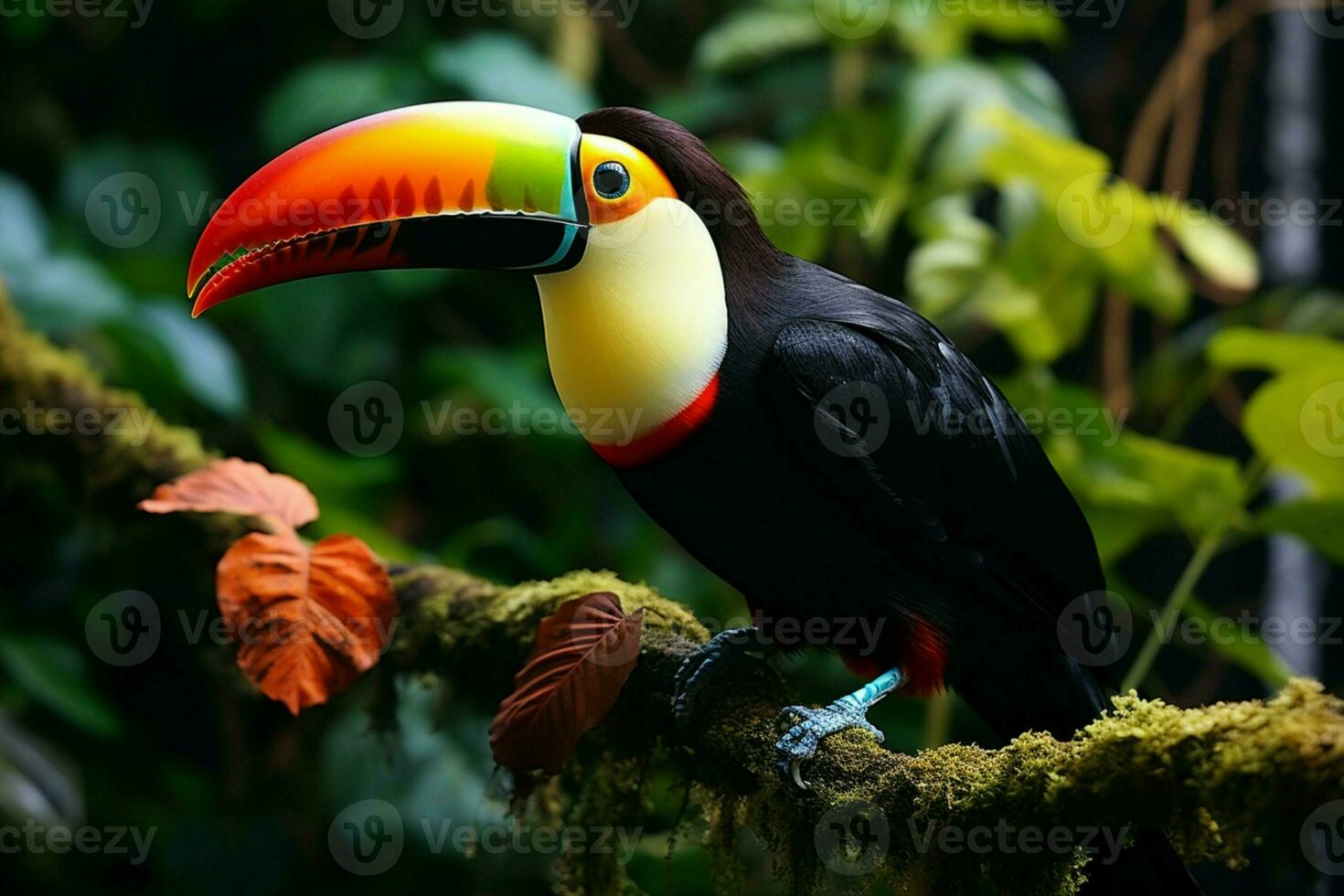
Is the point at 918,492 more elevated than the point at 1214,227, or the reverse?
the point at 1214,227

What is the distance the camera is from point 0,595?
10.4ft

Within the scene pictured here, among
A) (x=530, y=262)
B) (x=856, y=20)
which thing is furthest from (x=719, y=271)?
(x=856, y=20)

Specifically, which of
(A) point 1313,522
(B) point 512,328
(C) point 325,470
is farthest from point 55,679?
(A) point 1313,522

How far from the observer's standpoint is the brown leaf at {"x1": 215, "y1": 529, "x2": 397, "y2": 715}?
1798mm

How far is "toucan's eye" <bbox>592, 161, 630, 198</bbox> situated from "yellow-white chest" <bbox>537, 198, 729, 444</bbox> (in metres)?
0.04

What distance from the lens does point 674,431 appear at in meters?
1.63

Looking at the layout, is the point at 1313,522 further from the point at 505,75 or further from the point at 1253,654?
the point at 505,75

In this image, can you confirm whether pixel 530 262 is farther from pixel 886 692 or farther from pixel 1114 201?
pixel 1114 201

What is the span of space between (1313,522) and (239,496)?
5.70ft

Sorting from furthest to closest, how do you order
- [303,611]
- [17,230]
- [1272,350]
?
[17,230]
[1272,350]
[303,611]

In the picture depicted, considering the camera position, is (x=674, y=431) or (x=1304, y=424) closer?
(x=674, y=431)

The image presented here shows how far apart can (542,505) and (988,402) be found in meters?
2.17

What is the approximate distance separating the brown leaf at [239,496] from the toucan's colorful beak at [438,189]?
45cm

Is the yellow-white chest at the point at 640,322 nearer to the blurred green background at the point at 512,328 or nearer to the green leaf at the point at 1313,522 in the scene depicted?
the blurred green background at the point at 512,328
